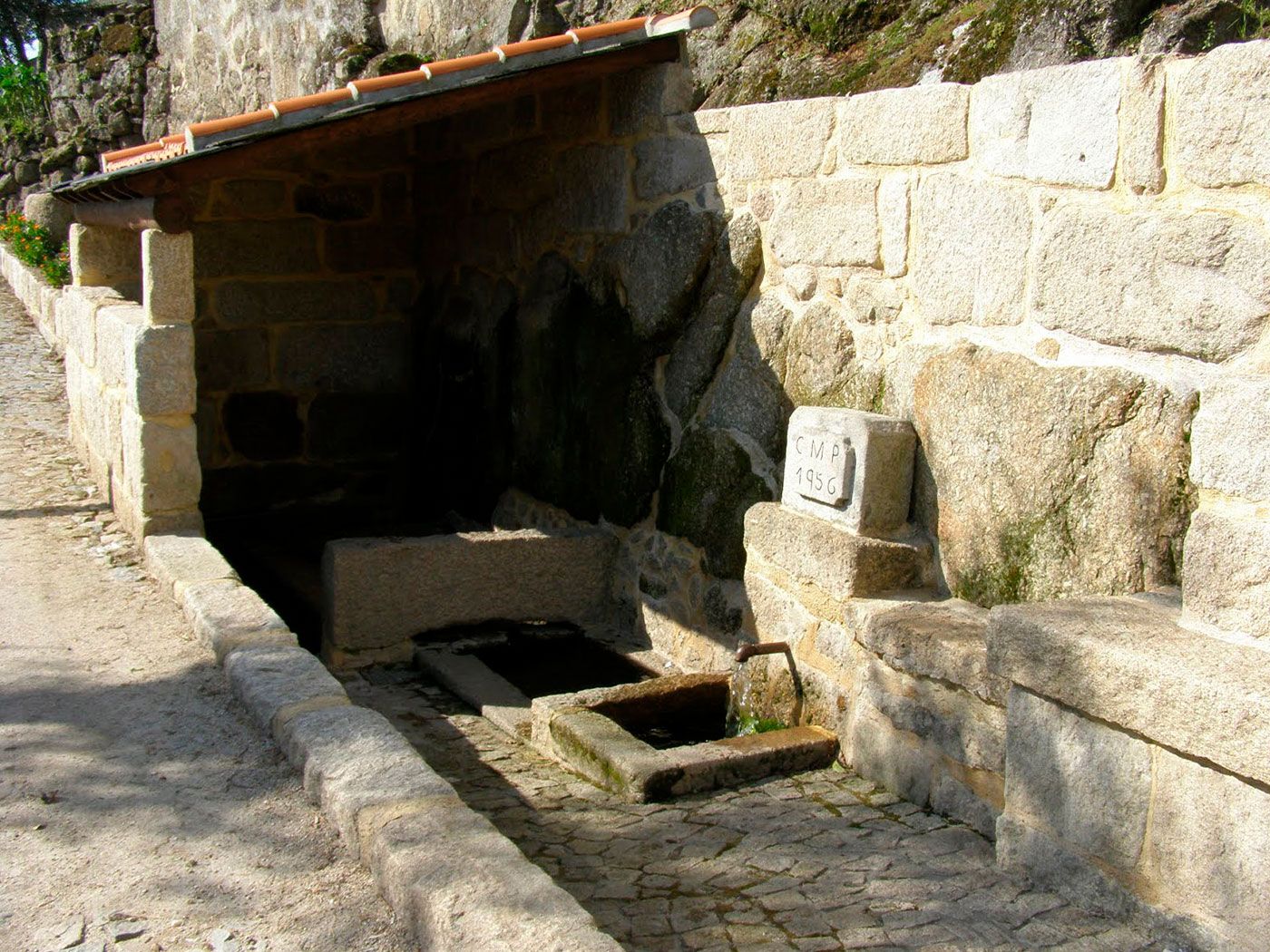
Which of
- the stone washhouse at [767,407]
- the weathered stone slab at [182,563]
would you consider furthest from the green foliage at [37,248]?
the weathered stone slab at [182,563]

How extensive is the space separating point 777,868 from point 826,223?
6.81 ft

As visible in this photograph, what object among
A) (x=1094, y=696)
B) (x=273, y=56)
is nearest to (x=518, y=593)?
(x=1094, y=696)

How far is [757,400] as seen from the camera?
4715mm

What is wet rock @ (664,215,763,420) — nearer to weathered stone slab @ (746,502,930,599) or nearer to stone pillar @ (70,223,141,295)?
weathered stone slab @ (746,502,930,599)

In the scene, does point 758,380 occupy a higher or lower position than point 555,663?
higher

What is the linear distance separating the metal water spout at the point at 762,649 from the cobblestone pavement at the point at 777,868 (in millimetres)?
447

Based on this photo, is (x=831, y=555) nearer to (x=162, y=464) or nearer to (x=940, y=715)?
(x=940, y=715)

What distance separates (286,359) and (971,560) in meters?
4.64

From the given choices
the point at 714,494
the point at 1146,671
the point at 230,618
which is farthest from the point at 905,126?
the point at 230,618

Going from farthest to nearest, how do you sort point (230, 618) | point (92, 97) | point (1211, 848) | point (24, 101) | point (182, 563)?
point (24, 101) → point (92, 97) → point (182, 563) → point (230, 618) → point (1211, 848)

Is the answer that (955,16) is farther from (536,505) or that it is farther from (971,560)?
(536,505)

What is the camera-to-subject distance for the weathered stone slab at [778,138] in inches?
170

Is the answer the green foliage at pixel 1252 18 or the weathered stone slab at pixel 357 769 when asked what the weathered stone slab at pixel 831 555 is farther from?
the green foliage at pixel 1252 18

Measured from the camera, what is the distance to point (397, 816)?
2.65 m
